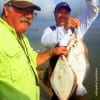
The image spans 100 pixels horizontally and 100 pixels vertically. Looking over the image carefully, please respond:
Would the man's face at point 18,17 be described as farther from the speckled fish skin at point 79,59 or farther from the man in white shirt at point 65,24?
the speckled fish skin at point 79,59

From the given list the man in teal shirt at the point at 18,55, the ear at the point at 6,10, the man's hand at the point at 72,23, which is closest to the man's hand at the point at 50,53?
the man in teal shirt at the point at 18,55

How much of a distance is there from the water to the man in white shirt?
0.04 m

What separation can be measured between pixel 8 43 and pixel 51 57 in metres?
0.49

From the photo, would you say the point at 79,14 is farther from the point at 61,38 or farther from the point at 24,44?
the point at 24,44

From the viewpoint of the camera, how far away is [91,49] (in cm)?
254

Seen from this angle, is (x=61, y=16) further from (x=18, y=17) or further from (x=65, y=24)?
(x=18, y=17)

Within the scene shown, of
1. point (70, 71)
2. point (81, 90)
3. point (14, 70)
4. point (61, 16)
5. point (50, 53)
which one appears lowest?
point (81, 90)

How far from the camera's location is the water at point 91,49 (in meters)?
2.50

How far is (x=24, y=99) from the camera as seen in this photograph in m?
2.12

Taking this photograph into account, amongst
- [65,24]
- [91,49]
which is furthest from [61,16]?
[91,49]

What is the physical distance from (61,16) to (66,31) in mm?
107

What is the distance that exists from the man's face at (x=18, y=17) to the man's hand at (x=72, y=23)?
28 centimetres

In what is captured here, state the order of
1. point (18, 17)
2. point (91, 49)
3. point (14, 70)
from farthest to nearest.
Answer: point (91, 49)
point (18, 17)
point (14, 70)

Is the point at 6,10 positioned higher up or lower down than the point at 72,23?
higher up
